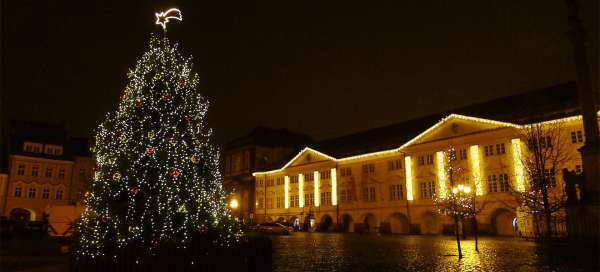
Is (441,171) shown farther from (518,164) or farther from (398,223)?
(398,223)

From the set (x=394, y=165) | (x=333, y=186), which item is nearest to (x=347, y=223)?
(x=333, y=186)

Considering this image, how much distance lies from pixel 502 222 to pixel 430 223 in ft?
24.5

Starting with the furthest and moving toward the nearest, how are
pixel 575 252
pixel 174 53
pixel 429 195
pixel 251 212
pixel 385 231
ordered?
pixel 251 212 → pixel 385 231 → pixel 429 195 → pixel 575 252 → pixel 174 53

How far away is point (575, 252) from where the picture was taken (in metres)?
16.5

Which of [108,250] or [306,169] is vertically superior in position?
[306,169]

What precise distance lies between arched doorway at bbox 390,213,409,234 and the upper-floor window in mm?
3019

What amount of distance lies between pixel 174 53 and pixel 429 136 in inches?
1563

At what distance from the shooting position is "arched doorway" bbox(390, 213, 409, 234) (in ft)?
174

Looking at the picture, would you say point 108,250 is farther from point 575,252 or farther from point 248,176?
point 248,176

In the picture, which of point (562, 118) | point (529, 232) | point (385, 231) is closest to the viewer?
point (529, 232)

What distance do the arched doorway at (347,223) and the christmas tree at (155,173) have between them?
44269 mm

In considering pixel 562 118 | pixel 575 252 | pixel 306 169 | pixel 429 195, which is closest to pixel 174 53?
pixel 575 252

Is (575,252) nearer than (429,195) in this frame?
Yes

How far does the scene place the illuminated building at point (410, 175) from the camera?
43.2 meters
